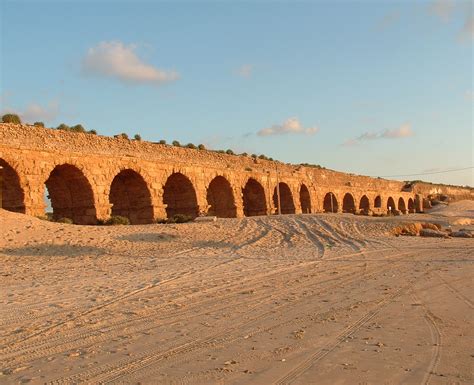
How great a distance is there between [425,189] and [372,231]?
141ft

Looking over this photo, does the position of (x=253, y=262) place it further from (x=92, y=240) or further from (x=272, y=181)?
(x=272, y=181)

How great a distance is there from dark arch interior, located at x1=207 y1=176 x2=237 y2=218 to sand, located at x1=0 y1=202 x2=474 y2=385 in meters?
13.1

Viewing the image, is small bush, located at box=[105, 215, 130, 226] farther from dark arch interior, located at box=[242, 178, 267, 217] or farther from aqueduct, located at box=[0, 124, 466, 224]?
dark arch interior, located at box=[242, 178, 267, 217]

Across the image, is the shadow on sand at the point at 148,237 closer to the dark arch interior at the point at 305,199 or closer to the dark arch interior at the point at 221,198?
the dark arch interior at the point at 221,198

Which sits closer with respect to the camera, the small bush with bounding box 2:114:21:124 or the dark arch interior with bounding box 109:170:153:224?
the small bush with bounding box 2:114:21:124

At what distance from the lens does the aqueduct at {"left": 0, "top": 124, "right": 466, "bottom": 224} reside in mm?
15266

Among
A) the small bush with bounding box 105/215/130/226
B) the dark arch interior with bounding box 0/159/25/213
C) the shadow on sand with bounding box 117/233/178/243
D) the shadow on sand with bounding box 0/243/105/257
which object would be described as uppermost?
the dark arch interior with bounding box 0/159/25/213

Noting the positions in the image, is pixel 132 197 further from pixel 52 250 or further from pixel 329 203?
pixel 329 203

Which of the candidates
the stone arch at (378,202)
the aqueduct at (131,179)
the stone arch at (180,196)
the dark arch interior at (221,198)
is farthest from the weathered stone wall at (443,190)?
the stone arch at (180,196)

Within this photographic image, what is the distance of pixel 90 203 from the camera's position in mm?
17438

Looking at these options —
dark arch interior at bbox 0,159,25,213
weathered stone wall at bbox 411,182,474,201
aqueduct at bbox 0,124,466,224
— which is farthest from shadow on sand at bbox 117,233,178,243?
weathered stone wall at bbox 411,182,474,201

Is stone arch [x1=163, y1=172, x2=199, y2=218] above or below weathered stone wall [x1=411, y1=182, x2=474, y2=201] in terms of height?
below

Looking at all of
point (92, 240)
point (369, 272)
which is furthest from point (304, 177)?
point (369, 272)

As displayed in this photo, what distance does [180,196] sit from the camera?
2309 cm
